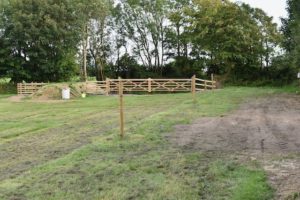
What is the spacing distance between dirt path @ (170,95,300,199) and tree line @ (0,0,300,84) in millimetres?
22261

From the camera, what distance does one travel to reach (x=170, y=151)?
7.68 meters

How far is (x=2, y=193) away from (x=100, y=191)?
1.25 m

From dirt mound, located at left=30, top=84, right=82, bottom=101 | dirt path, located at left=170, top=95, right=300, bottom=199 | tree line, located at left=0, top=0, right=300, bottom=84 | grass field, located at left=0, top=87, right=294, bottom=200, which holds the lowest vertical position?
grass field, located at left=0, top=87, right=294, bottom=200

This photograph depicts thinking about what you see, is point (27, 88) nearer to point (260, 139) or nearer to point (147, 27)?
point (147, 27)

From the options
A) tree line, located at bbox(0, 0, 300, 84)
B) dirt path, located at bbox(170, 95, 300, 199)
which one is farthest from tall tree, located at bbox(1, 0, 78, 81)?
dirt path, located at bbox(170, 95, 300, 199)

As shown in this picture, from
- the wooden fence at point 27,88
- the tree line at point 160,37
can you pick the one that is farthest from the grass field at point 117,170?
the tree line at point 160,37

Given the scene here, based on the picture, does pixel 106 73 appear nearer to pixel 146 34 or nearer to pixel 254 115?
pixel 146 34

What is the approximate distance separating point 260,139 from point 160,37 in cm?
3416

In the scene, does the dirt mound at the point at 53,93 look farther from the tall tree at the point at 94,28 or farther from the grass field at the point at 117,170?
the grass field at the point at 117,170

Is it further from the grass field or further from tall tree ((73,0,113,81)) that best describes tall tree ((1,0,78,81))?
the grass field

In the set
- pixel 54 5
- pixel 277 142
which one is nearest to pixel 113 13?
pixel 54 5

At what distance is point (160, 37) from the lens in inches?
1663

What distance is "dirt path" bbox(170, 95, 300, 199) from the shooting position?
19.5ft

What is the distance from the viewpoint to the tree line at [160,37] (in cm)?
3625
